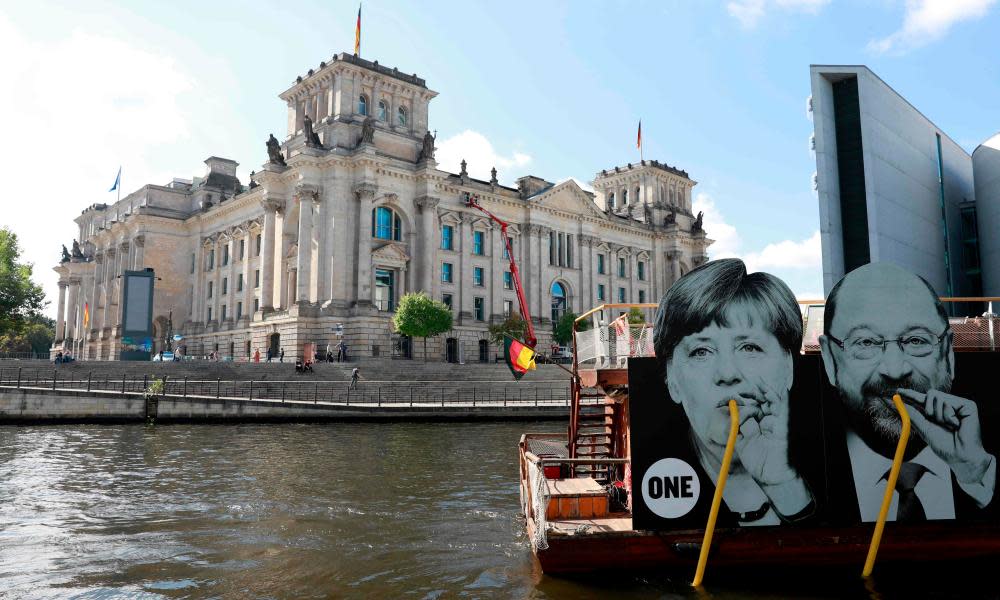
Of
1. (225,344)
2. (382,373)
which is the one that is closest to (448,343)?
(382,373)

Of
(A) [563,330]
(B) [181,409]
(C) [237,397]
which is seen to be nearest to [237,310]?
(A) [563,330]

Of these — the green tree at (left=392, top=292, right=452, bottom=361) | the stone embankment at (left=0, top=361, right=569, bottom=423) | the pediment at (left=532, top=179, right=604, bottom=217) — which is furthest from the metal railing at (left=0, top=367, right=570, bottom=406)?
the pediment at (left=532, top=179, right=604, bottom=217)

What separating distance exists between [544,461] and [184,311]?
8366 centimetres

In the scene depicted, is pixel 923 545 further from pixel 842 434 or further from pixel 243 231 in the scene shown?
pixel 243 231

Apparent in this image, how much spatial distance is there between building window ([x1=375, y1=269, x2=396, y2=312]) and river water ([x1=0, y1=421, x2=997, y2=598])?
134 feet

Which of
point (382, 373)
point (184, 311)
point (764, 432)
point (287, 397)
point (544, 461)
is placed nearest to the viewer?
point (764, 432)

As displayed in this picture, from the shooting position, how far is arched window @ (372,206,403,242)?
218 feet

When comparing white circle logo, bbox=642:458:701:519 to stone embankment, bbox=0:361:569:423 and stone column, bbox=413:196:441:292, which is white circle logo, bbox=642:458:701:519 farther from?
stone column, bbox=413:196:441:292

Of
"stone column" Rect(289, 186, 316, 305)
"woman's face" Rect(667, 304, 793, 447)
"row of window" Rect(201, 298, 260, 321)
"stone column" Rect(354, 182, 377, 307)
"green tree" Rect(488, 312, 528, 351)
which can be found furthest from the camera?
"row of window" Rect(201, 298, 260, 321)

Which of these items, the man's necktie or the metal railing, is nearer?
the man's necktie

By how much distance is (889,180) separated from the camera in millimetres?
46281

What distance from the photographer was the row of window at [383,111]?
6912cm

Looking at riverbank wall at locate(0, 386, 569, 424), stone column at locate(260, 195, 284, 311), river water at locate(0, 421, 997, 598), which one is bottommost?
river water at locate(0, 421, 997, 598)

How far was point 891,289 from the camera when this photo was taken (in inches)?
400
